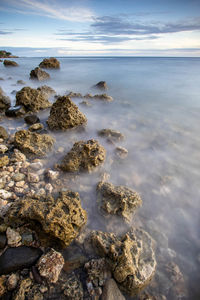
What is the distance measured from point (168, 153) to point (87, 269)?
405 cm

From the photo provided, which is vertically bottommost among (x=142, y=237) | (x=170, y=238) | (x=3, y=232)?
(x=170, y=238)

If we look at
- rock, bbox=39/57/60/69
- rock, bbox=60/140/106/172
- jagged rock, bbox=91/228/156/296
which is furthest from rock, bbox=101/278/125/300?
rock, bbox=39/57/60/69

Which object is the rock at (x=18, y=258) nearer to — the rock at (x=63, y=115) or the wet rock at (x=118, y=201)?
the wet rock at (x=118, y=201)

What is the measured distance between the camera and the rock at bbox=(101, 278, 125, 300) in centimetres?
235

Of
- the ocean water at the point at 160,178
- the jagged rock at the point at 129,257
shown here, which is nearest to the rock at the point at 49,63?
the ocean water at the point at 160,178

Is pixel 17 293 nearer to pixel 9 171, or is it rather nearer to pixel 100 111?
pixel 9 171

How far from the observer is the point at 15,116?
7.20m

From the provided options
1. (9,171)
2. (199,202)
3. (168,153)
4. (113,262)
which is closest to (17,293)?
(113,262)

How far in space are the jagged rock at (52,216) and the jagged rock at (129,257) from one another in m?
0.40

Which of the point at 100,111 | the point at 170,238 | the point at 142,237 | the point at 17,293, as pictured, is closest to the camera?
the point at 17,293

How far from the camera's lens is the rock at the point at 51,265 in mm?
2381

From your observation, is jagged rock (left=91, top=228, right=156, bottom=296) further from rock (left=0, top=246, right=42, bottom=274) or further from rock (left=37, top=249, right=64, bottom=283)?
rock (left=0, top=246, right=42, bottom=274)

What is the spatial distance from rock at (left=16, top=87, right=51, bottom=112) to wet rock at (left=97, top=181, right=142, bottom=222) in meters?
5.77

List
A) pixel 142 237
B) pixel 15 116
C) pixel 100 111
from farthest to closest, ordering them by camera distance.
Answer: pixel 100 111 → pixel 15 116 → pixel 142 237
